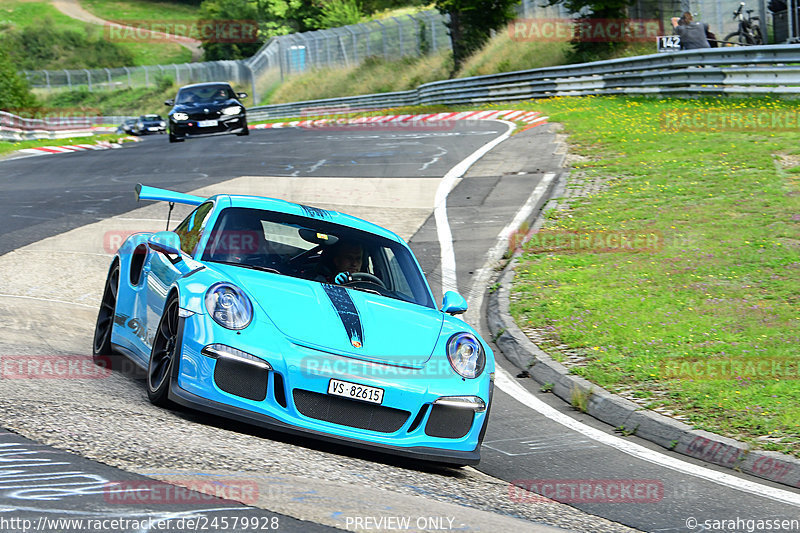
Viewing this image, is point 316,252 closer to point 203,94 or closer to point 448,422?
point 448,422

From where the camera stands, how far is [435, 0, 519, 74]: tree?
4356 cm

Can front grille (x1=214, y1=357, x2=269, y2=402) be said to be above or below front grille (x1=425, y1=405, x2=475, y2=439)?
above

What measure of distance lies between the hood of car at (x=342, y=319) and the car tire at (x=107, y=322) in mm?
1705

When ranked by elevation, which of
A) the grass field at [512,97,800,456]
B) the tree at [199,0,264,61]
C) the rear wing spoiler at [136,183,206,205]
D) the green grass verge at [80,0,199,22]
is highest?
the green grass verge at [80,0,199,22]

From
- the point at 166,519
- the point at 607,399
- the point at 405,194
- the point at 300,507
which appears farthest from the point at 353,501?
the point at 405,194

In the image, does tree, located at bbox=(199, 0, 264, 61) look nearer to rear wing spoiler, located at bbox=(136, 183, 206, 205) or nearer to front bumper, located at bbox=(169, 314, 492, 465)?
rear wing spoiler, located at bbox=(136, 183, 206, 205)

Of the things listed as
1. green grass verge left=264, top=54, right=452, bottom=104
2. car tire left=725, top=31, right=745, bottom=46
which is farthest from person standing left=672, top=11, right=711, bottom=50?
green grass verge left=264, top=54, right=452, bottom=104

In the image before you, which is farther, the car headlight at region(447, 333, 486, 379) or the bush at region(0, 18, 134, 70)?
the bush at region(0, 18, 134, 70)

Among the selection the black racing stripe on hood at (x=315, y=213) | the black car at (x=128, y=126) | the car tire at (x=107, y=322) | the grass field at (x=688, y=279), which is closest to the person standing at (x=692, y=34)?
the grass field at (x=688, y=279)

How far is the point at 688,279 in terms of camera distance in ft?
34.1

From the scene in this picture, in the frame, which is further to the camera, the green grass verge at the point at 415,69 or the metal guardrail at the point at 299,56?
the metal guardrail at the point at 299,56

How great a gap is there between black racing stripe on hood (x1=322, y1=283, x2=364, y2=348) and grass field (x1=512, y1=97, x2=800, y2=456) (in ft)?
8.24

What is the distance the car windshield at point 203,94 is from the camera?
95.3ft

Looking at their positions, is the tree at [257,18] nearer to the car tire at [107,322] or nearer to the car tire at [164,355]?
the car tire at [107,322]
